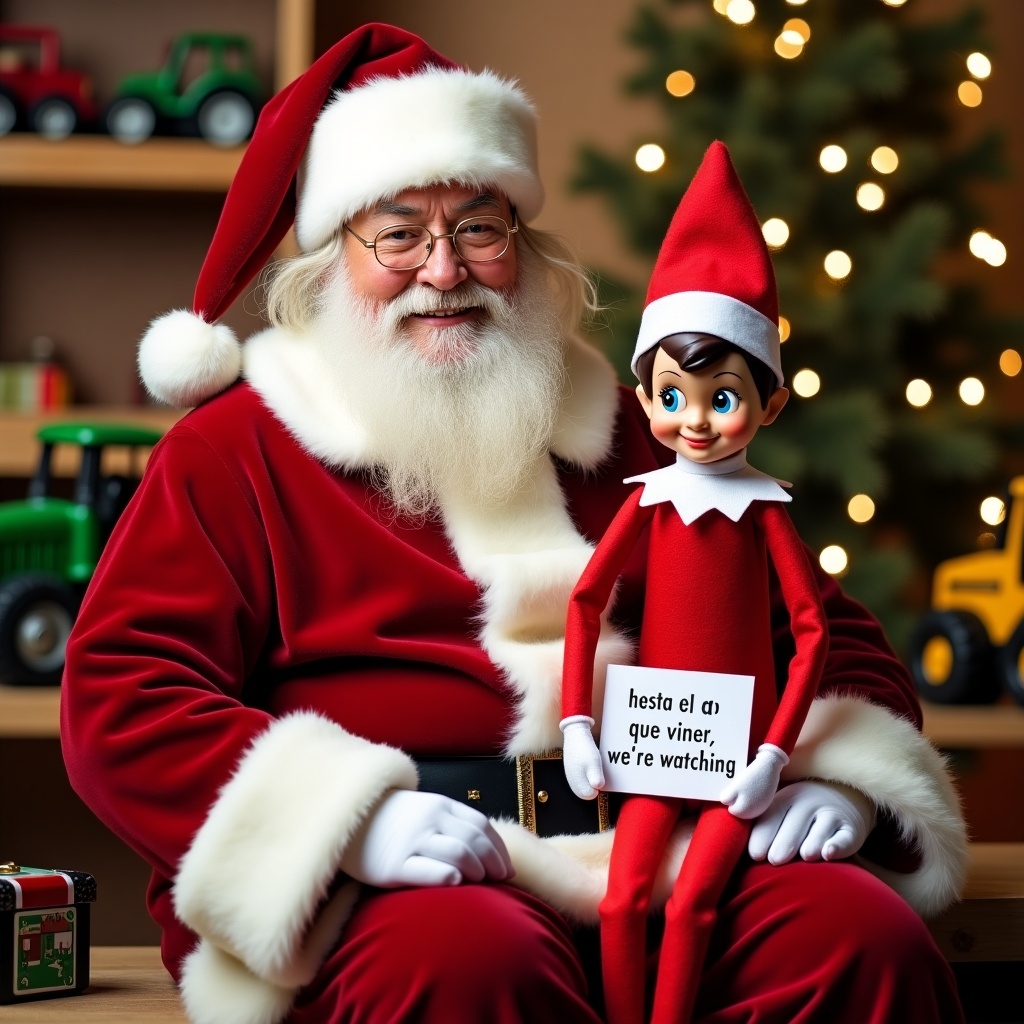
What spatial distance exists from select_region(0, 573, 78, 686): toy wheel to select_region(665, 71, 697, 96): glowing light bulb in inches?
69.0

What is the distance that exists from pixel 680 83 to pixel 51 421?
1638mm

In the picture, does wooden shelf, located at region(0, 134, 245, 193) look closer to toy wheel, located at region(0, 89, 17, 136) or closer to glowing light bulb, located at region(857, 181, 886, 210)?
toy wheel, located at region(0, 89, 17, 136)

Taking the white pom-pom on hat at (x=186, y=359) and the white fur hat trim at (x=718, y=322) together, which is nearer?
the white fur hat trim at (x=718, y=322)

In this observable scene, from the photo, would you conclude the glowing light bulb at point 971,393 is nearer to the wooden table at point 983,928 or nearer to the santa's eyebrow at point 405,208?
the wooden table at point 983,928

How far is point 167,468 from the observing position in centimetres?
153

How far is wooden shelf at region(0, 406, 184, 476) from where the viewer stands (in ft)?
10.0

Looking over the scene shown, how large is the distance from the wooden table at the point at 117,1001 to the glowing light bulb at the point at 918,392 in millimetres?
2085

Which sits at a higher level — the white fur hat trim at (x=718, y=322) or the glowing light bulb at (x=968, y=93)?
the glowing light bulb at (x=968, y=93)

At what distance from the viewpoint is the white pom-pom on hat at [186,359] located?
5.41 ft

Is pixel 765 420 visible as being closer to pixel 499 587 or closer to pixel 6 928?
pixel 499 587

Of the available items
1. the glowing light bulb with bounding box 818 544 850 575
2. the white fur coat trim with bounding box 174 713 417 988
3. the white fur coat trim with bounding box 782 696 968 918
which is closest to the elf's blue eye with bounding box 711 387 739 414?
the white fur coat trim with bounding box 782 696 968 918

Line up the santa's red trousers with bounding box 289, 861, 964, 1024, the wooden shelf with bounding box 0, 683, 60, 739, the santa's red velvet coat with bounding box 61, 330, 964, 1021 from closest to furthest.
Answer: the santa's red trousers with bounding box 289, 861, 964, 1024 < the santa's red velvet coat with bounding box 61, 330, 964, 1021 < the wooden shelf with bounding box 0, 683, 60, 739

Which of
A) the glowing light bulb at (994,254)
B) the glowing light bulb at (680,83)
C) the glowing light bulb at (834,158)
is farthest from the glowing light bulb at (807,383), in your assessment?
the glowing light bulb at (680,83)

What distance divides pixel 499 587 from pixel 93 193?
2.19 meters
